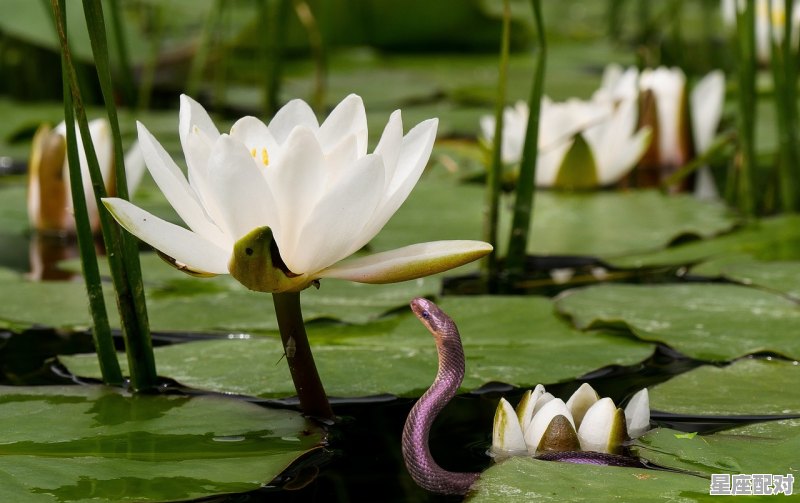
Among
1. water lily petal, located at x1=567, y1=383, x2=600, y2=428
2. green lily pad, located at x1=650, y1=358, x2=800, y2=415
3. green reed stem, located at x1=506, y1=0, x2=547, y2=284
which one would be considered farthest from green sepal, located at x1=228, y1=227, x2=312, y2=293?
green reed stem, located at x1=506, y1=0, x2=547, y2=284

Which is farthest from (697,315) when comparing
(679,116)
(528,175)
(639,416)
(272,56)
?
(272,56)

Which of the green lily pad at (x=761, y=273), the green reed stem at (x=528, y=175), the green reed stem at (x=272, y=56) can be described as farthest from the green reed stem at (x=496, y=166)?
the green reed stem at (x=272, y=56)

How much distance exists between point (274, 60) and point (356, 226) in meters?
2.18

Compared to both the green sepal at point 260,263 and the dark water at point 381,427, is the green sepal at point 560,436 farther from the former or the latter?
the green sepal at point 260,263

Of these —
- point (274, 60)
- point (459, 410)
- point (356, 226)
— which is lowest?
point (459, 410)

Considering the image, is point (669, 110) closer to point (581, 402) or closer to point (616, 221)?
point (616, 221)

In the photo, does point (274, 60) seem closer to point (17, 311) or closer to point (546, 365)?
point (17, 311)

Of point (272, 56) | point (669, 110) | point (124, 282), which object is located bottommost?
point (124, 282)

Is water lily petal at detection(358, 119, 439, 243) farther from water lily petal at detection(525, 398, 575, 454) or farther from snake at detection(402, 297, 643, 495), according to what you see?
water lily petal at detection(525, 398, 575, 454)

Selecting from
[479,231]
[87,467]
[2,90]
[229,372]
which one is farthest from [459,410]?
[2,90]

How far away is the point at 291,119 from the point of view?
1.33 meters

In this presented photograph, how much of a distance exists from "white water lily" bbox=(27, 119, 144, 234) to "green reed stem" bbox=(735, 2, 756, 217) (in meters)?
1.38

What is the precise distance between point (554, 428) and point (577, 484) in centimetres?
13

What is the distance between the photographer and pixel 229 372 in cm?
140
